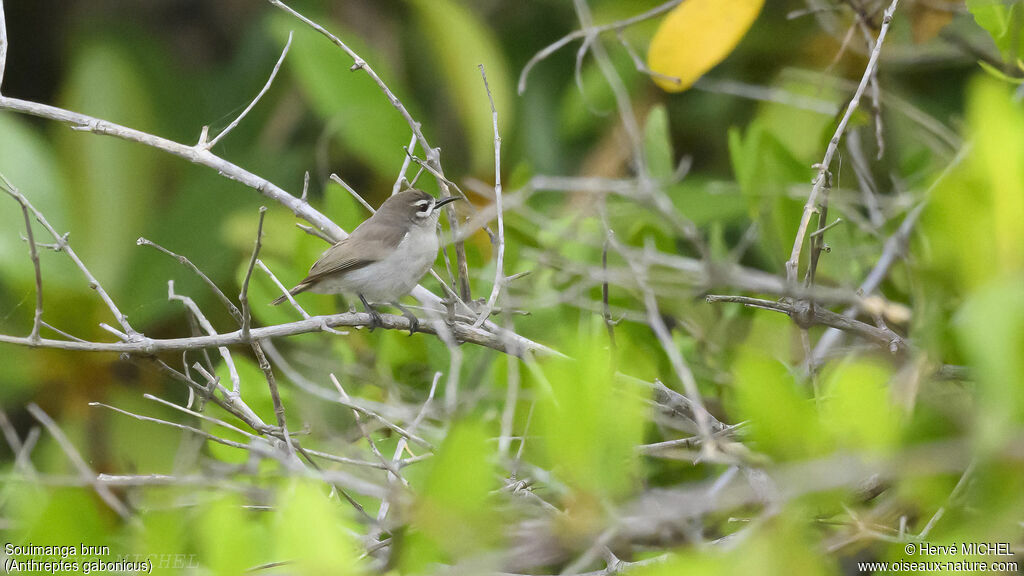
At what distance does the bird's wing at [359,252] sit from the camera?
3480mm

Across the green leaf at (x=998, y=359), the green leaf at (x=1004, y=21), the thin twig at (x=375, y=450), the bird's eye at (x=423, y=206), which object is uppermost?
the green leaf at (x=1004, y=21)

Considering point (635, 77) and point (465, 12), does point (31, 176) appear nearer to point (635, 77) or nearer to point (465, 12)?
point (465, 12)

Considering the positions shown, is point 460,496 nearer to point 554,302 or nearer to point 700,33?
point 554,302

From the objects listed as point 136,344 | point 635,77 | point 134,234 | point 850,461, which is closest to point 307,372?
point 136,344

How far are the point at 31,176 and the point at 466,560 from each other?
383 centimetres

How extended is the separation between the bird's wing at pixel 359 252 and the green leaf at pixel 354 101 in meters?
0.39

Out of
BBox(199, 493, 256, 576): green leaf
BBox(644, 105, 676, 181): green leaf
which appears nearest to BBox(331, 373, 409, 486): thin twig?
BBox(199, 493, 256, 576): green leaf

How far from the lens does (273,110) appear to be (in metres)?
5.39

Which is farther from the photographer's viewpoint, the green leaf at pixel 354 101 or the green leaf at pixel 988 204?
the green leaf at pixel 354 101

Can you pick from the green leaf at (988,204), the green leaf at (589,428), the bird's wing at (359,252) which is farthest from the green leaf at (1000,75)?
the bird's wing at (359,252)

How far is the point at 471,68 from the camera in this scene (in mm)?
4559

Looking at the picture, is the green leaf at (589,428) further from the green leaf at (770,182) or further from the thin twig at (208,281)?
the green leaf at (770,182)

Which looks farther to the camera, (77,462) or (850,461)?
(77,462)

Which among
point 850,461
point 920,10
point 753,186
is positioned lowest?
point 753,186
